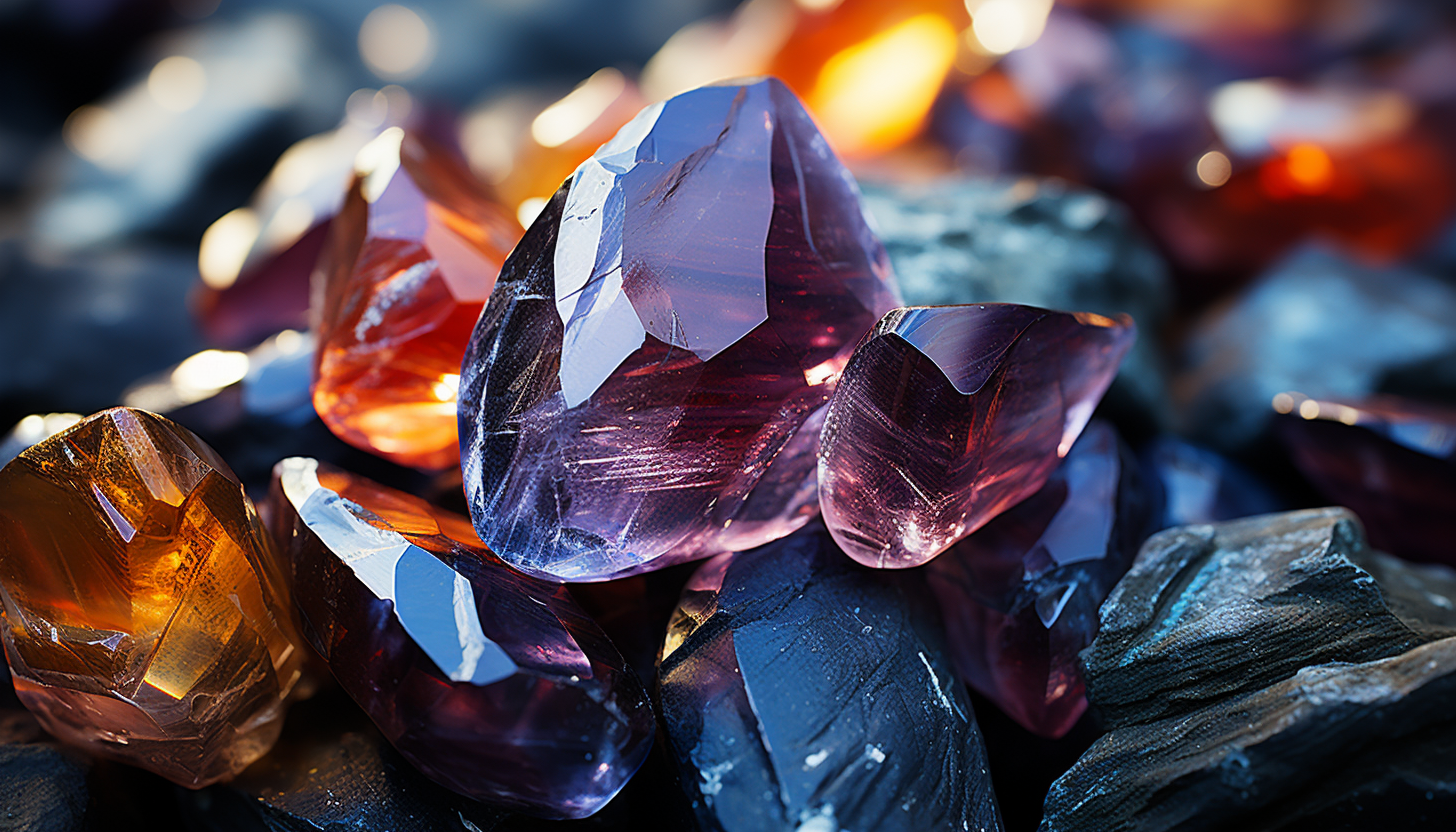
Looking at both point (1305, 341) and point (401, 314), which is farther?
point (1305, 341)

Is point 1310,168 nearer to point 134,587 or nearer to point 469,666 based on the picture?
point 469,666

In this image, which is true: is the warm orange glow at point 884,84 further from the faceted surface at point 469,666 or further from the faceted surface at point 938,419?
the faceted surface at point 469,666

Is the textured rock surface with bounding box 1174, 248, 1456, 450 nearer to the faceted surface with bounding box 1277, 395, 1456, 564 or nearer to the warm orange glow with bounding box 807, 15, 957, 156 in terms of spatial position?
the faceted surface with bounding box 1277, 395, 1456, 564

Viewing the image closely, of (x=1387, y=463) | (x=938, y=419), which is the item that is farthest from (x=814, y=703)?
(x=1387, y=463)

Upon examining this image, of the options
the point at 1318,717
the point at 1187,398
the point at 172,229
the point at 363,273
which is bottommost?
the point at 1187,398

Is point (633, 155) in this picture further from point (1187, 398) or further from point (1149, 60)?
point (1149, 60)

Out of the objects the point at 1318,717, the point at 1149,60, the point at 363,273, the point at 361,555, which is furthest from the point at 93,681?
the point at 1149,60

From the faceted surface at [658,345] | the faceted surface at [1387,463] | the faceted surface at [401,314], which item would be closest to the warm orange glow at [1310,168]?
the faceted surface at [1387,463]
